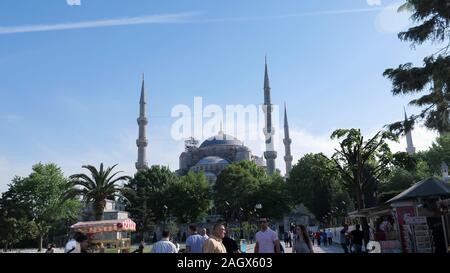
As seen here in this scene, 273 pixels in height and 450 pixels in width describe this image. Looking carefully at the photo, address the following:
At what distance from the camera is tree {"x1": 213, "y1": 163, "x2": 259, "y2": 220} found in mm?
61375

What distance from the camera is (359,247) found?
14.1m

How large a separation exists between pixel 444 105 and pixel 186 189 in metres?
46.6

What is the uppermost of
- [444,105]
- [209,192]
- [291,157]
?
[291,157]

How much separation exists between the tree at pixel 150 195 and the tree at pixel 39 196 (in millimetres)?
9416

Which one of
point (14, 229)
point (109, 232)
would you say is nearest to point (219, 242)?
point (109, 232)

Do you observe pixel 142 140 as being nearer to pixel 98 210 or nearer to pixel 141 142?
pixel 141 142

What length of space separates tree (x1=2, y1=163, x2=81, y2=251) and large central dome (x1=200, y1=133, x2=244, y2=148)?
1867 inches

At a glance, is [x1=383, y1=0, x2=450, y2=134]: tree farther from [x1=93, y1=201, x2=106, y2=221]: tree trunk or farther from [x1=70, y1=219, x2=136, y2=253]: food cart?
[x1=93, y1=201, x2=106, y2=221]: tree trunk

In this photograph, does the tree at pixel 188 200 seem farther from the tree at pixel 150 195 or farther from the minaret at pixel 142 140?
the minaret at pixel 142 140

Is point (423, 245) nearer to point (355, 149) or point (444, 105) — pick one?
point (444, 105)

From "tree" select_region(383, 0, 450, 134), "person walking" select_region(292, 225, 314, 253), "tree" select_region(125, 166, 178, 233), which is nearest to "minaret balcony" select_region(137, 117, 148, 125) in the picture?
"tree" select_region(125, 166, 178, 233)

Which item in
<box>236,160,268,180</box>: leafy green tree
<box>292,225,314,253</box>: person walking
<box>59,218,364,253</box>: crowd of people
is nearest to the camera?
<box>59,218,364,253</box>: crowd of people

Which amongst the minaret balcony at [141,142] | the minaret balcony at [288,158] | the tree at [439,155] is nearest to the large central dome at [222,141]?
the minaret balcony at [288,158]
